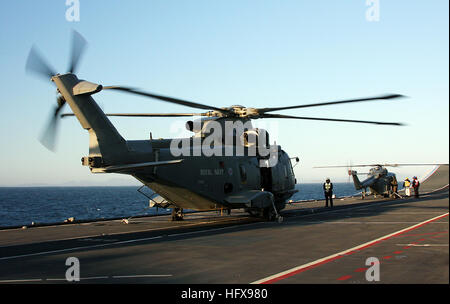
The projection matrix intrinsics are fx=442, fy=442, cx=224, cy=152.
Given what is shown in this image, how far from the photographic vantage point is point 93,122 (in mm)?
15031

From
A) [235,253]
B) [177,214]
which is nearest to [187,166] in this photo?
[177,214]

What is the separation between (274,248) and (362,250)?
239cm

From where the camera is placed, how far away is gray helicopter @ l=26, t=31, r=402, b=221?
1478cm

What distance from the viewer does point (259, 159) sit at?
22.2 meters

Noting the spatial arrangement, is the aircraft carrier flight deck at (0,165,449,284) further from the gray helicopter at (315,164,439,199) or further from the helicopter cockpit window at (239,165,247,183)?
the gray helicopter at (315,164,439,199)

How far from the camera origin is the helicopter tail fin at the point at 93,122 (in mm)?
14469

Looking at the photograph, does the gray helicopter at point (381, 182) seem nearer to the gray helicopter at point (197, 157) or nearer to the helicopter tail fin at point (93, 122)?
the gray helicopter at point (197, 157)

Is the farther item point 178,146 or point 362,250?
point 178,146

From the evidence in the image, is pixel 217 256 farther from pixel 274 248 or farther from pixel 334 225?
pixel 334 225

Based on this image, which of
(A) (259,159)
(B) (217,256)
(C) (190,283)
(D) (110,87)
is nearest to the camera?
(C) (190,283)

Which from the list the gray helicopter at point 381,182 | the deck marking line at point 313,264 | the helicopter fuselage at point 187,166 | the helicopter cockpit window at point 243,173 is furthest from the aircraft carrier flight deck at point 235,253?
the gray helicopter at point 381,182

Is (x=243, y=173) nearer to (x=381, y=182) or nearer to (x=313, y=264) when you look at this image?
(x=313, y=264)
